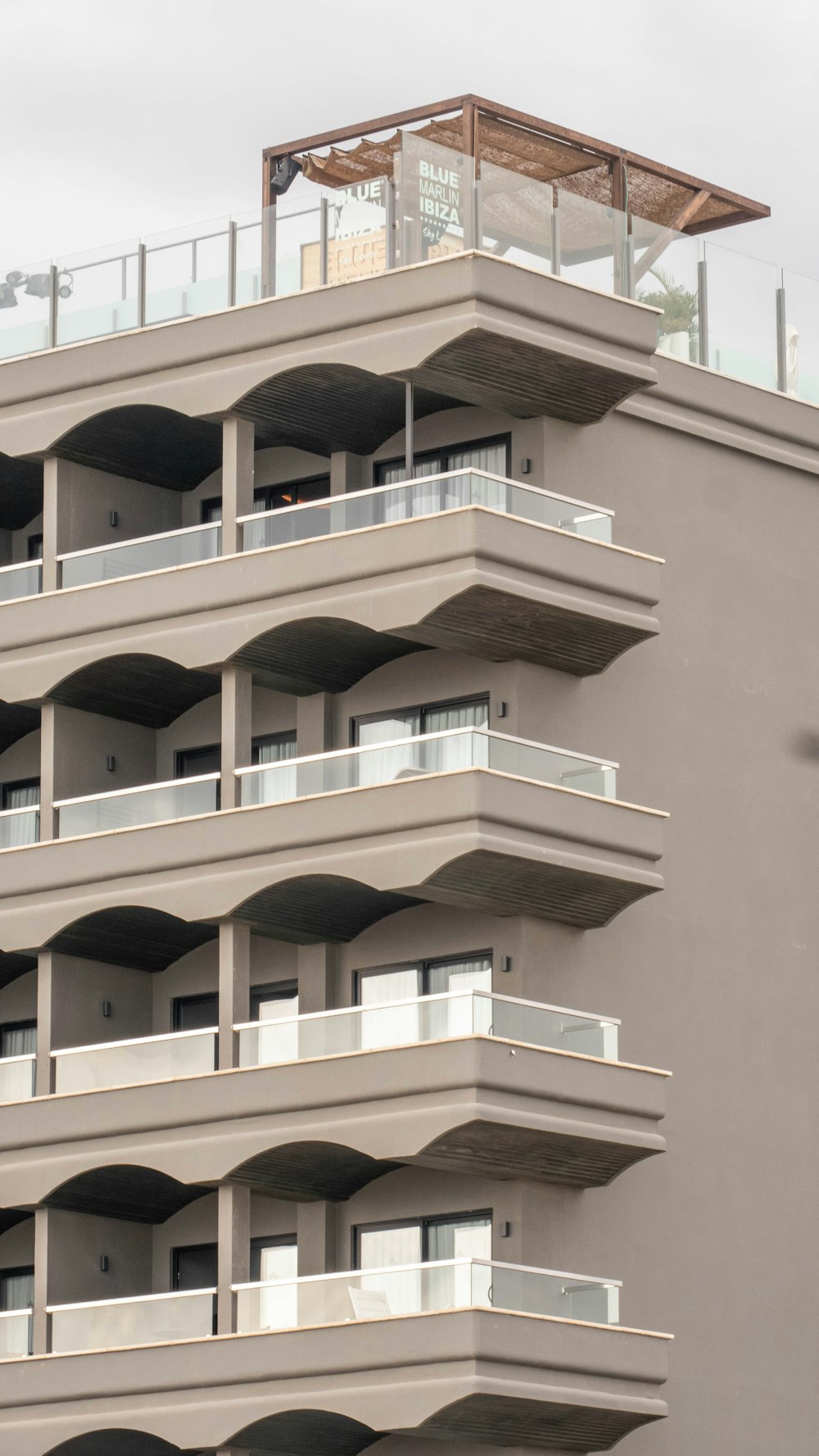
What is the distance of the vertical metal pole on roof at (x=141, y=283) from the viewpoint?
54.8 metres

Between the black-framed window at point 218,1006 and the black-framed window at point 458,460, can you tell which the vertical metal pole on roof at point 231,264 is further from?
the black-framed window at point 218,1006

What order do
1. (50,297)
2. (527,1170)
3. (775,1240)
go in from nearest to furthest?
(527,1170) < (775,1240) < (50,297)

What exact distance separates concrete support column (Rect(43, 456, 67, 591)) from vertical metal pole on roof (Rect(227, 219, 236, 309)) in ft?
13.6

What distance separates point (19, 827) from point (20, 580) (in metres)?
4.02

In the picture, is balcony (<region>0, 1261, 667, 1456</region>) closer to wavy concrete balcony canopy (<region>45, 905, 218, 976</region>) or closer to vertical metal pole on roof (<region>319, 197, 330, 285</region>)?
wavy concrete balcony canopy (<region>45, 905, 218, 976</region>)

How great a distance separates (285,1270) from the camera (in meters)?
51.6

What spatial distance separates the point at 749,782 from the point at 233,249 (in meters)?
11.5

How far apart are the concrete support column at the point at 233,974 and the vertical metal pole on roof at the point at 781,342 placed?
12804mm

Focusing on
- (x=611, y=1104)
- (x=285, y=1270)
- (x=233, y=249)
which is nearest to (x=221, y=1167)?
→ (x=285, y=1270)

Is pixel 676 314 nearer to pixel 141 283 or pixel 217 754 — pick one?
pixel 141 283

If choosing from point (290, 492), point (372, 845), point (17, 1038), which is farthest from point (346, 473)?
point (17, 1038)

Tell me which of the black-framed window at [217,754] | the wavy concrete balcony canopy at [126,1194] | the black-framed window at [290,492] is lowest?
the wavy concrete balcony canopy at [126,1194]

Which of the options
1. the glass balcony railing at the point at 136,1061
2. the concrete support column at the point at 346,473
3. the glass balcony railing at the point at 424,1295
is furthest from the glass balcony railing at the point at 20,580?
the glass balcony railing at the point at 424,1295

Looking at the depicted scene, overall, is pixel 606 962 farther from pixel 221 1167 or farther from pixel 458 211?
pixel 458 211
